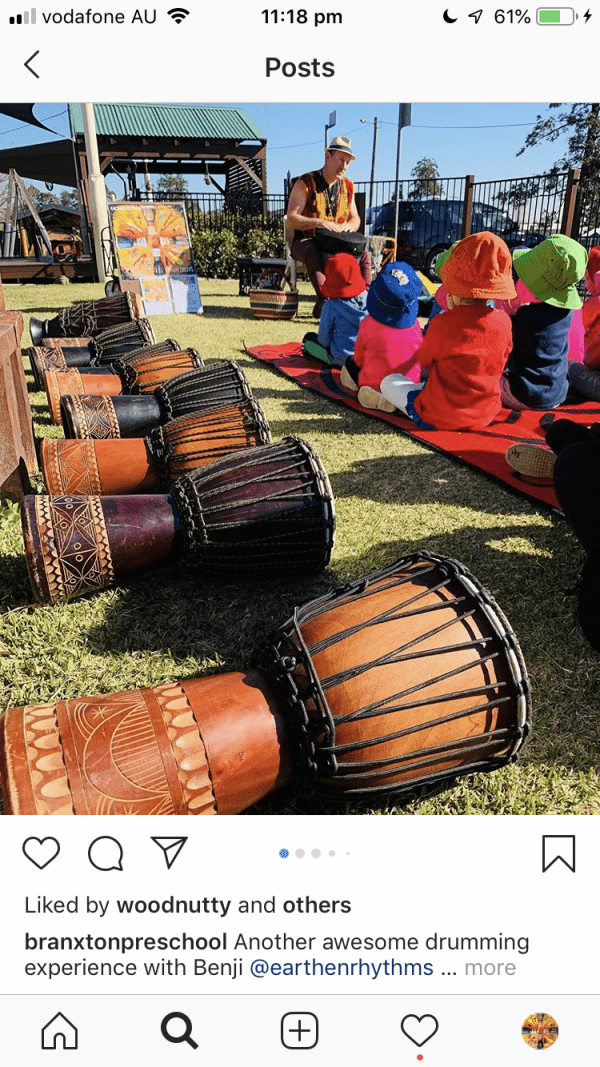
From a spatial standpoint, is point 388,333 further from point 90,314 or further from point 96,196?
point 96,196

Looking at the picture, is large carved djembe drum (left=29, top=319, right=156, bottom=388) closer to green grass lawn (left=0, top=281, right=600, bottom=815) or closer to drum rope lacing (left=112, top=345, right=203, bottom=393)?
drum rope lacing (left=112, top=345, right=203, bottom=393)

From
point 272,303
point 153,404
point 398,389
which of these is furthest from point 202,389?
point 272,303

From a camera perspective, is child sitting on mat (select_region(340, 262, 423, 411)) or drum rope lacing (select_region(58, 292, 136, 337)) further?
drum rope lacing (select_region(58, 292, 136, 337))

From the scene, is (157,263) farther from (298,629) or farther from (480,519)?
(298,629)

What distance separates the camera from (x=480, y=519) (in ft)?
9.41

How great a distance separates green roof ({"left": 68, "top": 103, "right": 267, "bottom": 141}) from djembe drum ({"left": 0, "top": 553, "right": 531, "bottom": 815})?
61.1 feet

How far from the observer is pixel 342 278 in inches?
207

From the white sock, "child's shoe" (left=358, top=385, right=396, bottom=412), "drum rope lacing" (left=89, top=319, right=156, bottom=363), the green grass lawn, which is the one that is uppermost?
"drum rope lacing" (left=89, top=319, right=156, bottom=363)

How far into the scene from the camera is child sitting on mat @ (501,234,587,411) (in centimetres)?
399

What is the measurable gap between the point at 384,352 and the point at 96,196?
942 centimetres

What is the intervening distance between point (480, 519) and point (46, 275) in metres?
11.5

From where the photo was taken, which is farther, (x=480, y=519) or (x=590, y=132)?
(x=590, y=132)

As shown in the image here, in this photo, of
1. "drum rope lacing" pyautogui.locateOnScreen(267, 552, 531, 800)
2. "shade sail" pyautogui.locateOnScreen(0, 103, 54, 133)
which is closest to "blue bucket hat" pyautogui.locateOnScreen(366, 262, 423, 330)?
"drum rope lacing" pyautogui.locateOnScreen(267, 552, 531, 800)
